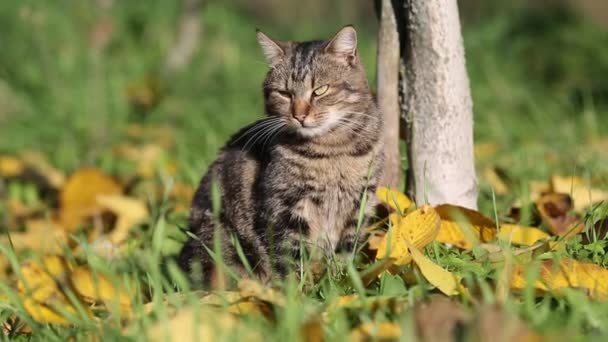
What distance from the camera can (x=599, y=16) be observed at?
24.7ft

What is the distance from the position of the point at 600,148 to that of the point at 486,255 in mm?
2149

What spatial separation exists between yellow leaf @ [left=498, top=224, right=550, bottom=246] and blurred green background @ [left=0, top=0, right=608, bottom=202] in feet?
4.64

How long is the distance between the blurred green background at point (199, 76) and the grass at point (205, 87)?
0.03 ft

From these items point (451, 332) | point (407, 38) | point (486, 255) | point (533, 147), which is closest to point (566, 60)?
point (533, 147)

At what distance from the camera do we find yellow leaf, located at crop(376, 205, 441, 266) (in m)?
2.69

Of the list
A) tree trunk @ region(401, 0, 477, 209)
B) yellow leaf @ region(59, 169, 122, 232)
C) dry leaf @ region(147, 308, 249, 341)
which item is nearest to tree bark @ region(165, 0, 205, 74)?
yellow leaf @ region(59, 169, 122, 232)

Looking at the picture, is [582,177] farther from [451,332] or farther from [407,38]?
[451,332]

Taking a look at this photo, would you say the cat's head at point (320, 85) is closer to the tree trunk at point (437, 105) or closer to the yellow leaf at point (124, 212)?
the tree trunk at point (437, 105)

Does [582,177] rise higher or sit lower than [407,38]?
lower

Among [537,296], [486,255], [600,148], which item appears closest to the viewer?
[537,296]

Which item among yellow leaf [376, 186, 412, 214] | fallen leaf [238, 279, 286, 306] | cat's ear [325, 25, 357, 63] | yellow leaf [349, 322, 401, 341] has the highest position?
cat's ear [325, 25, 357, 63]

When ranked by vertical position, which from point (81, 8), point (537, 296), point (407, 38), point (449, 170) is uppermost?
point (81, 8)

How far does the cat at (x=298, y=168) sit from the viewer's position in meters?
3.07

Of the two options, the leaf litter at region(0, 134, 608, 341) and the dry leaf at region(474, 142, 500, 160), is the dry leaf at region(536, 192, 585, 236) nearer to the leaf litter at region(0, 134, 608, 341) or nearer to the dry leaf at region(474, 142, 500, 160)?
the leaf litter at region(0, 134, 608, 341)
